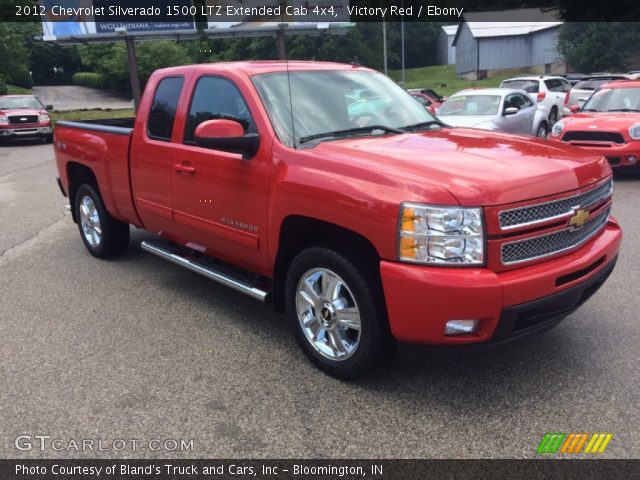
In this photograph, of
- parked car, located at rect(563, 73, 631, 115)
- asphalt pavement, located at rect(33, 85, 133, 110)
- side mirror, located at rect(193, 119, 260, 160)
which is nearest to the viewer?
side mirror, located at rect(193, 119, 260, 160)

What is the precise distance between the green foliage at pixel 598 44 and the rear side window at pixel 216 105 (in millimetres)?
42612

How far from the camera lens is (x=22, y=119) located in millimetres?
20750

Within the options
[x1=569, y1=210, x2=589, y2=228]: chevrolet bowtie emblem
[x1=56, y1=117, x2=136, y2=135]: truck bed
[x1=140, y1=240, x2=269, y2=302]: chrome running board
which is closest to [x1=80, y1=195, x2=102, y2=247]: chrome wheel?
[x1=56, y1=117, x2=136, y2=135]: truck bed

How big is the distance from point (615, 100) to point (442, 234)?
9815 millimetres

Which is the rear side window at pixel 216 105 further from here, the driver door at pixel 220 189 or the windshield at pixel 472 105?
the windshield at pixel 472 105

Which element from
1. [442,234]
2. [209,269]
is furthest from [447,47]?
[442,234]

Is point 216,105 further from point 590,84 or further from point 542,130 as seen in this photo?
point 590,84

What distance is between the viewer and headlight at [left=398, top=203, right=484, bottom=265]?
2959 millimetres

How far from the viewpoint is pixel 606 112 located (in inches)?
425

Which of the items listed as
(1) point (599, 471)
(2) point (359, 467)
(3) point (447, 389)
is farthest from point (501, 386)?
(2) point (359, 467)

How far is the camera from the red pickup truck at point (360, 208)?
2.99m

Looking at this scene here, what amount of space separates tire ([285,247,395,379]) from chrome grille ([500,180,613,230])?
0.77m

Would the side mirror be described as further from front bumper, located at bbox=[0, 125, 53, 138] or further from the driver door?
front bumper, located at bbox=[0, 125, 53, 138]

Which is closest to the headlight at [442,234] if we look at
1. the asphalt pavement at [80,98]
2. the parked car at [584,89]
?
the parked car at [584,89]
